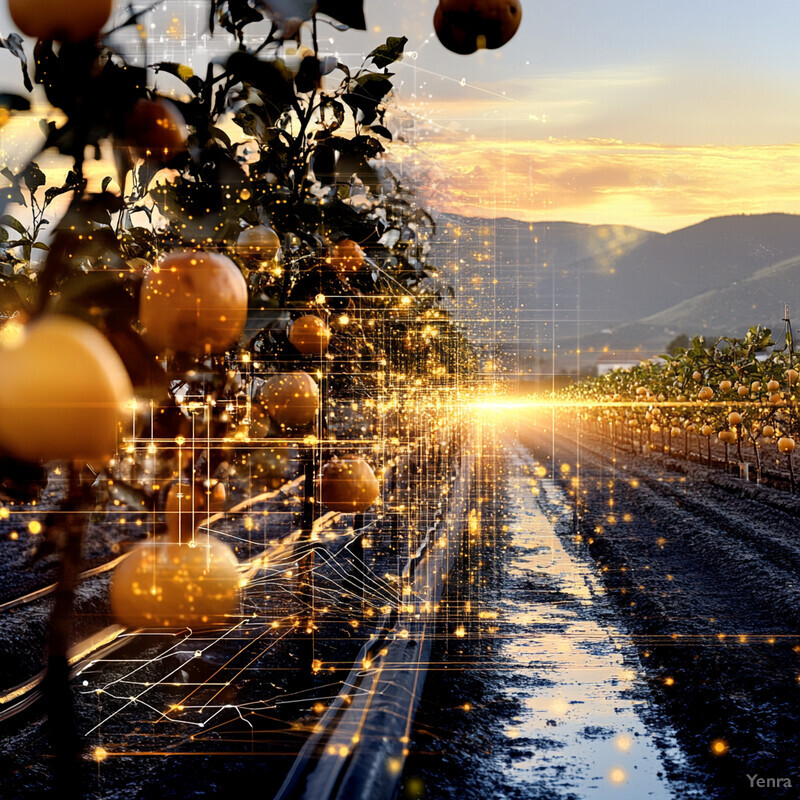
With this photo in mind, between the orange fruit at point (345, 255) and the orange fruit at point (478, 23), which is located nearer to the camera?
the orange fruit at point (478, 23)

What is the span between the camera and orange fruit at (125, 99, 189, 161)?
511 millimetres

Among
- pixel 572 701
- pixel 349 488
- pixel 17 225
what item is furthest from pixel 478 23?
pixel 572 701

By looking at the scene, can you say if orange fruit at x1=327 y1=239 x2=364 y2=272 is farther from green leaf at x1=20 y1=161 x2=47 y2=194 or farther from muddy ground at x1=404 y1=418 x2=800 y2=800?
muddy ground at x1=404 y1=418 x2=800 y2=800

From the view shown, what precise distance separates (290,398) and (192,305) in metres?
0.31

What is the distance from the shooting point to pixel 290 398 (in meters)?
0.78

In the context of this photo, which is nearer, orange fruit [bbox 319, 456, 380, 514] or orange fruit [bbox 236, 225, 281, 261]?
orange fruit [bbox 236, 225, 281, 261]

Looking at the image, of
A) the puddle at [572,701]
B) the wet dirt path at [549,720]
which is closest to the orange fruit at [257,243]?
the puddle at [572,701]

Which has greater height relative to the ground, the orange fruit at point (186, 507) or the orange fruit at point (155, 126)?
the orange fruit at point (155, 126)

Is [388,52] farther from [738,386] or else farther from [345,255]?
[738,386]

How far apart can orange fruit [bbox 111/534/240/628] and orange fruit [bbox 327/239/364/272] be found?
1.76ft

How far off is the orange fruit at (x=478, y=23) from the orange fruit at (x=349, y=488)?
0.59m

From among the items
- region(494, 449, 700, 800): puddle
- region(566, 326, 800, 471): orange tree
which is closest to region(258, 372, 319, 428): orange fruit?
region(494, 449, 700, 800): puddle

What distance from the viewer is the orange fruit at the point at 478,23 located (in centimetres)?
44

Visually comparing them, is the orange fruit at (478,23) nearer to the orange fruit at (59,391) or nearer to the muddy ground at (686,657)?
the orange fruit at (59,391)
